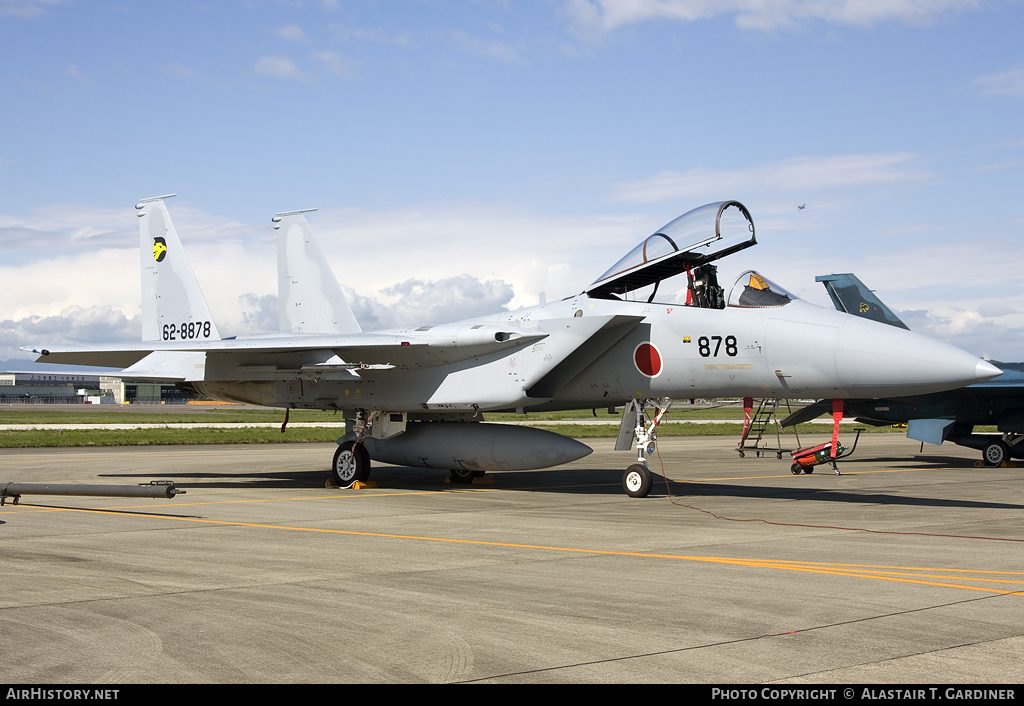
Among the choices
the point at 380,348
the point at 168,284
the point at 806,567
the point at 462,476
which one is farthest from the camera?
the point at 168,284

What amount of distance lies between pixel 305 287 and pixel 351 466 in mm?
4191

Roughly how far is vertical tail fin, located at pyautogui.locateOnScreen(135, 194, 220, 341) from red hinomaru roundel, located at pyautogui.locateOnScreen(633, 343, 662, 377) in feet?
28.1

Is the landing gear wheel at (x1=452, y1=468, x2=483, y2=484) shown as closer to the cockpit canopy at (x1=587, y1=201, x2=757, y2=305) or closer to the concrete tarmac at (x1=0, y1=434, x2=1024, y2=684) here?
the concrete tarmac at (x1=0, y1=434, x2=1024, y2=684)

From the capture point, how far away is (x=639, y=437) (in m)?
13.1

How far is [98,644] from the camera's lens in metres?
4.78

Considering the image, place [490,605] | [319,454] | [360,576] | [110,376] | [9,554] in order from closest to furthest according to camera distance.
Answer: [490,605] < [360,576] < [9,554] < [110,376] < [319,454]

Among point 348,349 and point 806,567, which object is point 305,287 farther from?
point 806,567

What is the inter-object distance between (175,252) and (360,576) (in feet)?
40.1

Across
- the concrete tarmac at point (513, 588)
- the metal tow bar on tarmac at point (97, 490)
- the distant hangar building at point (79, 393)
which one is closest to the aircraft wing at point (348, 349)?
the concrete tarmac at point (513, 588)

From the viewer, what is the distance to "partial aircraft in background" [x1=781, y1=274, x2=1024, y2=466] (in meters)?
21.2

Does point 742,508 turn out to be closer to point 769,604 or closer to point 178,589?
point 769,604

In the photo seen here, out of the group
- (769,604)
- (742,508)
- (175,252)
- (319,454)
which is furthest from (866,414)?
(769,604)

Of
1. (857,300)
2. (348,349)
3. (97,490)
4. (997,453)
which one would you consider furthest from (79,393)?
(97,490)

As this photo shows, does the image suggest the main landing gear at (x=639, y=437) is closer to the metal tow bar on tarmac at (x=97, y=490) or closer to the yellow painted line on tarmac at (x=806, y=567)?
the yellow painted line on tarmac at (x=806, y=567)
